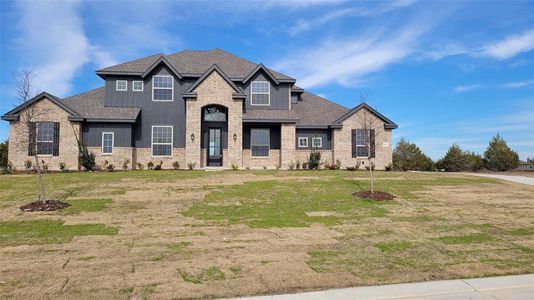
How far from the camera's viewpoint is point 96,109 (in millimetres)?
27625

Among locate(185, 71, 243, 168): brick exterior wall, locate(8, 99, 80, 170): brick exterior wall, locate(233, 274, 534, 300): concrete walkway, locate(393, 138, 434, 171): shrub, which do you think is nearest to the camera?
locate(233, 274, 534, 300): concrete walkway

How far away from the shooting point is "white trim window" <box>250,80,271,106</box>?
2994 cm

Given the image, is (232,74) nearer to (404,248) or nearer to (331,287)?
(404,248)

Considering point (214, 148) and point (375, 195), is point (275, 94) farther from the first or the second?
point (375, 195)

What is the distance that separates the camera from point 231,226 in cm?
1176

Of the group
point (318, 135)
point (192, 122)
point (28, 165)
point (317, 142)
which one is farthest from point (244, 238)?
point (28, 165)

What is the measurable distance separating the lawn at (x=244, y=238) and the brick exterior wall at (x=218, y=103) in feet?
26.6

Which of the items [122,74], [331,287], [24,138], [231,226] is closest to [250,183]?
[231,226]

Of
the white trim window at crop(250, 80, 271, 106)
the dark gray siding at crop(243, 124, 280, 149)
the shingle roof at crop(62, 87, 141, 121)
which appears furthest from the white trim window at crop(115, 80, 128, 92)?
the white trim window at crop(250, 80, 271, 106)

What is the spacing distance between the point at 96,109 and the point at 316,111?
53.5ft

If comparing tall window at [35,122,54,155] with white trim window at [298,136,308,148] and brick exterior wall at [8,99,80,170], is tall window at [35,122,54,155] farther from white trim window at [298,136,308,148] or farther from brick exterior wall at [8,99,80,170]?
white trim window at [298,136,308,148]

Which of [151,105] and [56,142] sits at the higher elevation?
[151,105]

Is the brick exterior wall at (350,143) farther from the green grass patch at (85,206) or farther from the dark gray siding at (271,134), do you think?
the green grass patch at (85,206)

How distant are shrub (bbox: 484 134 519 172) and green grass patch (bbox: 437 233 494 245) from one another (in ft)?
107
